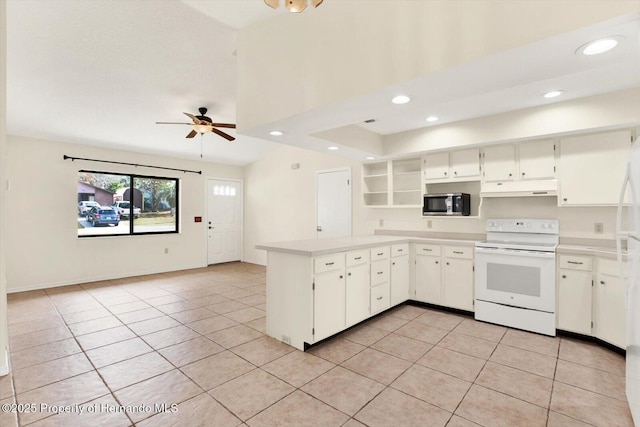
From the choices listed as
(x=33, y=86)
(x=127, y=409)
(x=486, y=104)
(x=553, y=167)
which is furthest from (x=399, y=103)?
(x=33, y=86)

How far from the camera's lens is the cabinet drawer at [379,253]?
11.6 ft

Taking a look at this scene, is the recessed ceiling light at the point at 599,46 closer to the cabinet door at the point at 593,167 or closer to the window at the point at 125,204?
the cabinet door at the point at 593,167

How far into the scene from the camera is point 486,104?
10.7ft

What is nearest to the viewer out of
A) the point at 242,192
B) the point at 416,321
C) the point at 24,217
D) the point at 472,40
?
the point at 472,40

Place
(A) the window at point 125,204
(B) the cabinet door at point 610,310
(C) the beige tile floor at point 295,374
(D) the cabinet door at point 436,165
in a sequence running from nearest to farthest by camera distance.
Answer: (C) the beige tile floor at point 295,374
(B) the cabinet door at point 610,310
(D) the cabinet door at point 436,165
(A) the window at point 125,204

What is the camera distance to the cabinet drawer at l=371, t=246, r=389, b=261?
3529 millimetres

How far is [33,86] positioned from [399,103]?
4.27 metres

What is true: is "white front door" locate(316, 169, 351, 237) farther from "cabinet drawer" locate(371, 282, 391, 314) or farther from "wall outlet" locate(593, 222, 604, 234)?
"wall outlet" locate(593, 222, 604, 234)

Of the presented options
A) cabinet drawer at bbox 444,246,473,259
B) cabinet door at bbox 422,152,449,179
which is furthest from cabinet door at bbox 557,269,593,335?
cabinet door at bbox 422,152,449,179

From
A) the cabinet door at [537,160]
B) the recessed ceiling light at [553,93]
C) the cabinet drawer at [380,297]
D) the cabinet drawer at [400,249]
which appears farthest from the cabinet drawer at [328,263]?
the recessed ceiling light at [553,93]

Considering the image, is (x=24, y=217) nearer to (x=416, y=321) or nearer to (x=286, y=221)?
(x=286, y=221)

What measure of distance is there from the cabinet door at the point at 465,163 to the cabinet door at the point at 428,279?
1169 millimetres

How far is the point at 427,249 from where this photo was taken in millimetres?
4039

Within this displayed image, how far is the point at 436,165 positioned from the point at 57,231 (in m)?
6.25
